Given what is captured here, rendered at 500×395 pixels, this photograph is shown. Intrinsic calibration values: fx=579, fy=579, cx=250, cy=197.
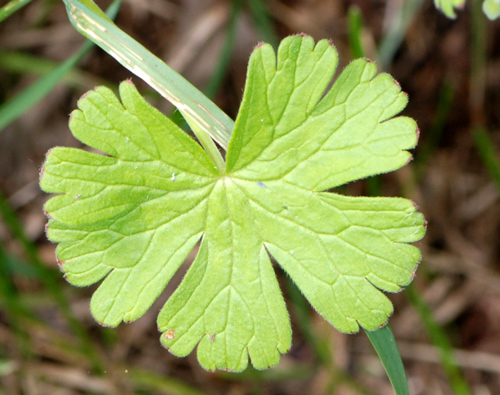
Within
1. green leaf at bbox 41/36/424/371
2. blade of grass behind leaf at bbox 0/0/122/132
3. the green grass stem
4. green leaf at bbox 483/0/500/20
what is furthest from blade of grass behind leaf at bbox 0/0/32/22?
the green grass stem

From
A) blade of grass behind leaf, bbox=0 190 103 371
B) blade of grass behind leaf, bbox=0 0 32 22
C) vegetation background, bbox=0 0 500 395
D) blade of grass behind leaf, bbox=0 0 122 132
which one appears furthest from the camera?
vegetation background, bbox=0 0 500 395

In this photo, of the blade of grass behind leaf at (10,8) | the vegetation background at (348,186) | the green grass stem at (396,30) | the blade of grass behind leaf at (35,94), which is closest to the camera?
the blade of grass behind leaf at (10,8)

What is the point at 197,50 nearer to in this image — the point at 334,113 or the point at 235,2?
the point at 235,2

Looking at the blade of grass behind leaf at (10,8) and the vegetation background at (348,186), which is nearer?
the blade of grass behind leaf at (10,8)

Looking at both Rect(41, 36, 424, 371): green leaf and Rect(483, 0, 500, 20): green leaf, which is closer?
Rect(41, 36, 424, 371): green leaf

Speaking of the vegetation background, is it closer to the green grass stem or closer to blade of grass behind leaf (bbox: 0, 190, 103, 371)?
the green grass stem

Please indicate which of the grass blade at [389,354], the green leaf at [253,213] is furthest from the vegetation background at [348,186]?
the green leaf at [253,213]

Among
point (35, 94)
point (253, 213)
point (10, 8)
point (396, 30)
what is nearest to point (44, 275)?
point (35, 94)

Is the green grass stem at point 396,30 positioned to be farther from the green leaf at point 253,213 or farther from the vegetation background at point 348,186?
the green leaf at point 253,213
